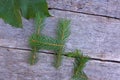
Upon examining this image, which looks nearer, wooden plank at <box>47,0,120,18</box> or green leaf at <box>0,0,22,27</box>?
green leaf at <box>0,0,22,27</box>

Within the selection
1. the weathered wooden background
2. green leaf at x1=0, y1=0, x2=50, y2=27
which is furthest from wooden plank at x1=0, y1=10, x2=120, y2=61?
green leaf at x1=0, y1=0, x2=50, y2=27

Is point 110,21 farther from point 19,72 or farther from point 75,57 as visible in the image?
point 19,72

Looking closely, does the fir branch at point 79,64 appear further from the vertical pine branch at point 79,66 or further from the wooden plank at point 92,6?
the wooden plank at point 92,6

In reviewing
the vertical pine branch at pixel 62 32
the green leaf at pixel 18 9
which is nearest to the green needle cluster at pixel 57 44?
the vertical pine branch at pixel 62 32

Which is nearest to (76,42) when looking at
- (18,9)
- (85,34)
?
(85,34)

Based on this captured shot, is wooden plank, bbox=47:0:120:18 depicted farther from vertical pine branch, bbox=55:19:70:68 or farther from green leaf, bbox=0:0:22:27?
green leaf, bbox=0:0:22:27

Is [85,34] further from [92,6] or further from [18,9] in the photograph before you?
[18,9]

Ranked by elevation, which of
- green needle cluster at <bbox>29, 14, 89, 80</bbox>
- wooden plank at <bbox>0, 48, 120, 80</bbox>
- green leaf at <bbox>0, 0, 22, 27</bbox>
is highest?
green leaf at <bbox>0, 0, 22, 27</bbox>

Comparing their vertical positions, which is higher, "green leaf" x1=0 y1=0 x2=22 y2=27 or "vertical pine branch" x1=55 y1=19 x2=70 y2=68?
"green leaf" x1=0 y1=0 x2=22 y2=27
